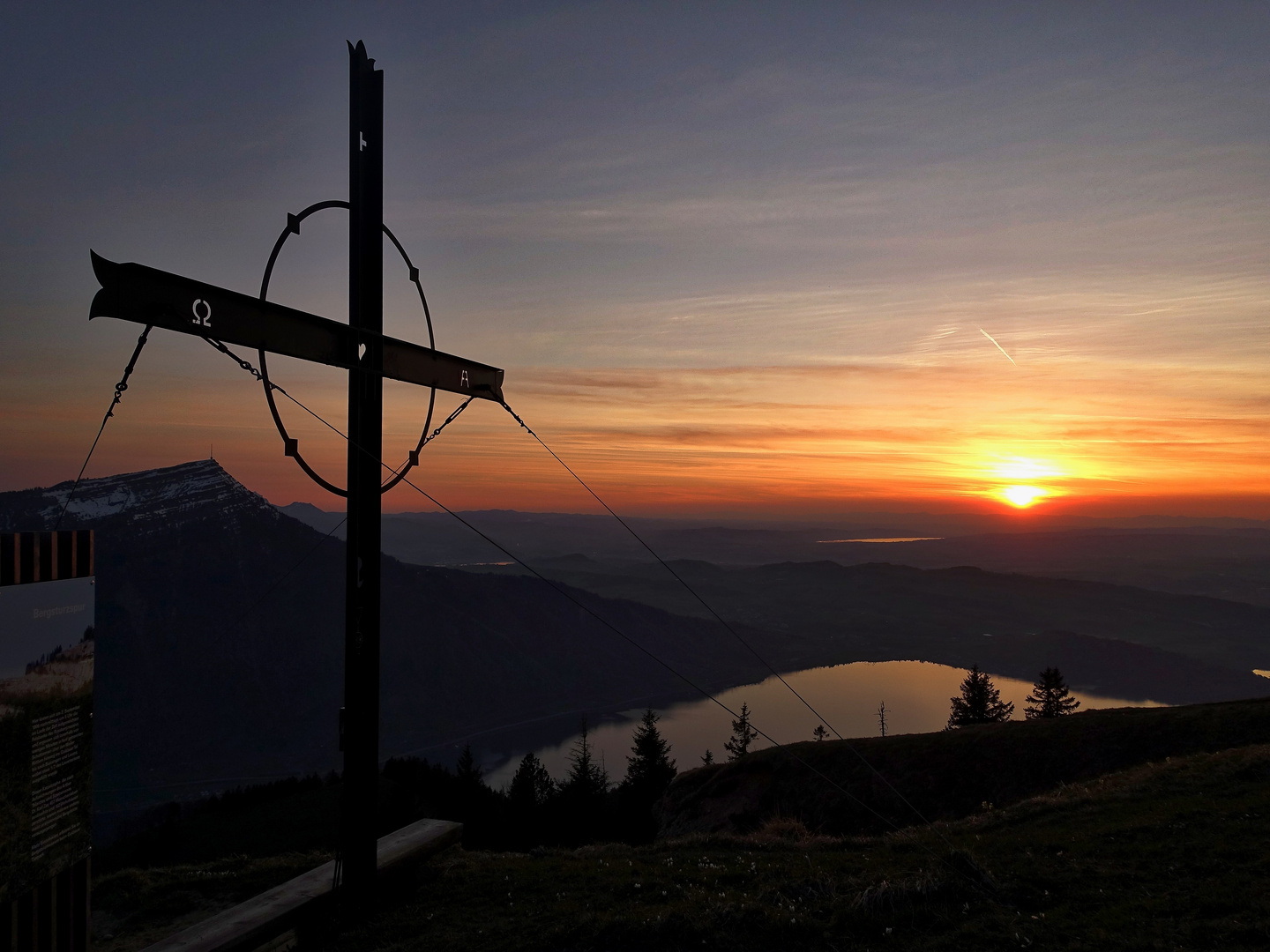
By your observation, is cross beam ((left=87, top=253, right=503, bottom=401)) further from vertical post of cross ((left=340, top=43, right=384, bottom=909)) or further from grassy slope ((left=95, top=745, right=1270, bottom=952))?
grassy slope ((left=95, top=745, right=1270, bottom=952))

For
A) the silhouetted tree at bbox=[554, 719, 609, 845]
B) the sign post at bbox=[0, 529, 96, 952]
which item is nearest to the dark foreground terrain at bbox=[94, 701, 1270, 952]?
the sign post at bbox=[0, 529, 96, 952]

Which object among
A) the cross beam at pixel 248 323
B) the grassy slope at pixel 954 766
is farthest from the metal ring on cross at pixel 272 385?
the grassy slope at pixel 954 766

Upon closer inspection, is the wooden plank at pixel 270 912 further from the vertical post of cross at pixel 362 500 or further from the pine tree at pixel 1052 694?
the pine tree at pixel 1052 694

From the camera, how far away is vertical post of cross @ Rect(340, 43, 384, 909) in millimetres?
9016

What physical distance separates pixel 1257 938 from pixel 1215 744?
1996 centimetres

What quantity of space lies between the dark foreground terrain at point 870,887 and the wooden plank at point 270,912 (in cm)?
44

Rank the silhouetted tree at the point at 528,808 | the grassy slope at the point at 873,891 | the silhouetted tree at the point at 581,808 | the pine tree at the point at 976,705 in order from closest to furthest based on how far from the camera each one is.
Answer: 1. the grassy slope at the point at 873,891
2. the silhouetted tree at the point at 528,808
3. the silhouetted tree at the point at 581,808
4. the pine tree at the point at 976,705

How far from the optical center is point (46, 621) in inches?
258

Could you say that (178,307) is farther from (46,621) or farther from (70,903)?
(70,903)

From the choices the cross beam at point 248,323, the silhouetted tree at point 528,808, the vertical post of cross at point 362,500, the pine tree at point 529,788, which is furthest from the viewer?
the pine tree at point 529,788

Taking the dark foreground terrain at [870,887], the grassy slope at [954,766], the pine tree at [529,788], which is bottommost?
the pine tree at [529,788]

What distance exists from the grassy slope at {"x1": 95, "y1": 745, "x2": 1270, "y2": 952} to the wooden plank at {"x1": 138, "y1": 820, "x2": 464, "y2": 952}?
54cm

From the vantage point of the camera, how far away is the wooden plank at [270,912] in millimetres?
7570

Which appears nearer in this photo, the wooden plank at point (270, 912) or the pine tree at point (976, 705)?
the wooden plank at point (270, 912)
